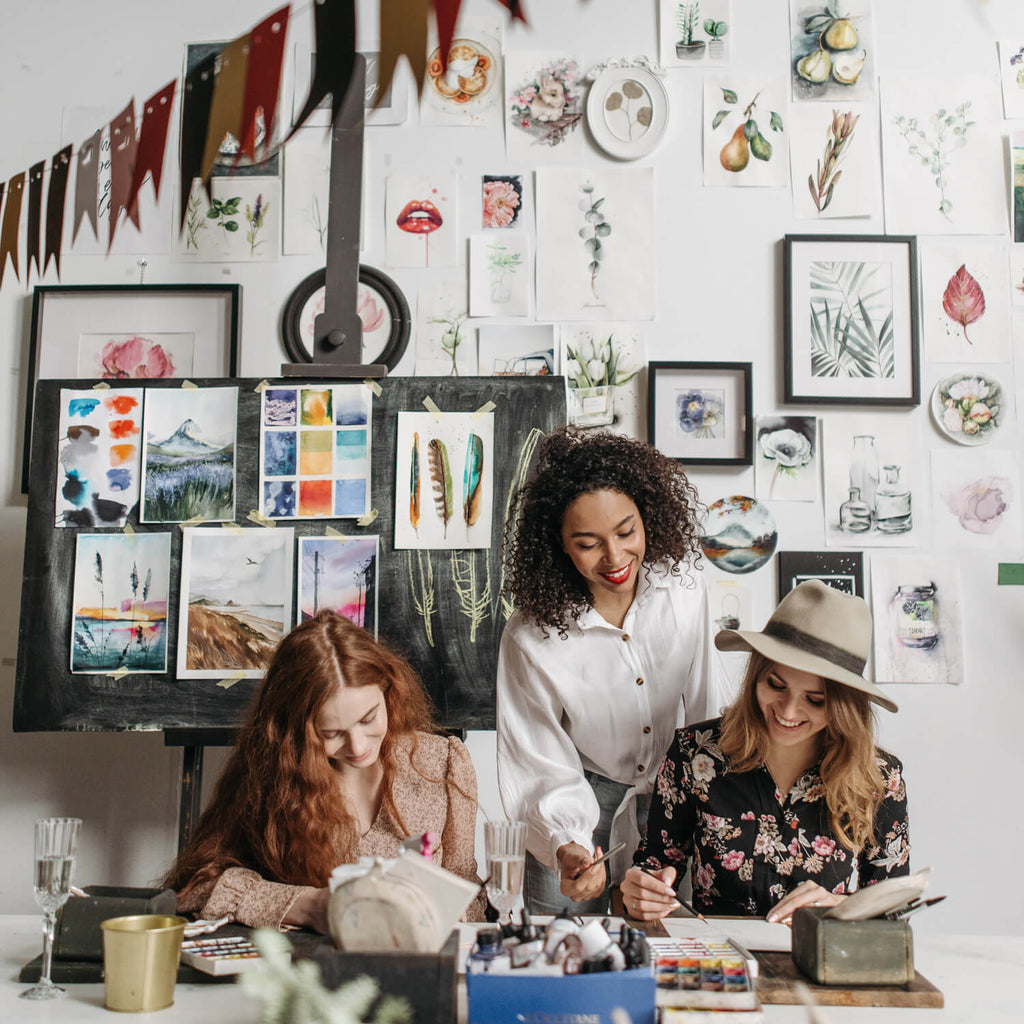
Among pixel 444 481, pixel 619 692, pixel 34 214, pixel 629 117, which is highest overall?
pixel 629 117

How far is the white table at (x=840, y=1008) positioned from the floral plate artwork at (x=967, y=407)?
143cm

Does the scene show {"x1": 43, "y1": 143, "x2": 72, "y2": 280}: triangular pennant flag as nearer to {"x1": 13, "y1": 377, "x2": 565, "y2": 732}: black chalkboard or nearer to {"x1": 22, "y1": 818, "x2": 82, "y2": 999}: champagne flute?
{"x1": 13, "y1": 377, "x2": 565, "y2": 732}: black chalkboard

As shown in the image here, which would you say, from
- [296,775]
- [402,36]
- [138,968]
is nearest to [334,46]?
[402,36]

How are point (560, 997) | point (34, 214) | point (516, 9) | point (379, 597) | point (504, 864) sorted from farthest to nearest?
1. point (34, 214)
2. point (379, 597)
3. point (504, 864)
4. point (560, 997)
5. point (516, 9)

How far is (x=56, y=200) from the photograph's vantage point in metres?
2.59

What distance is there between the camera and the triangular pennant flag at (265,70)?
0.91 meters

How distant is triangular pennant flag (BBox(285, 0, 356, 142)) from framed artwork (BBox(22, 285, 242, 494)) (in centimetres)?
200

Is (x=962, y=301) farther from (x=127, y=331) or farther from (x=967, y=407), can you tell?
(x=127, y=331)

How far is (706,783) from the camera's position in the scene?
1651 mm

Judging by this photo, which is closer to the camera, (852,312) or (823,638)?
(823,638)

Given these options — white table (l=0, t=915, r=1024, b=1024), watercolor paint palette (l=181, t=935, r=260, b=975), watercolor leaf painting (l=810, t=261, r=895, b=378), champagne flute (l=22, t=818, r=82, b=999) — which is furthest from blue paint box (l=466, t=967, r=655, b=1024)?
watercolor leaf painting (l=810, t=261, r=895, b=378)

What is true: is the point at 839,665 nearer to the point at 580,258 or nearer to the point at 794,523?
the point at 794,523

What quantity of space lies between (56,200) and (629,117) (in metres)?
1.42

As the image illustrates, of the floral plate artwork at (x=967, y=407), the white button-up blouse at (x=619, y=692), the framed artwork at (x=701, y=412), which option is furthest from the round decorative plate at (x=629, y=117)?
the white button-up blouse at (x=619, y=692)
